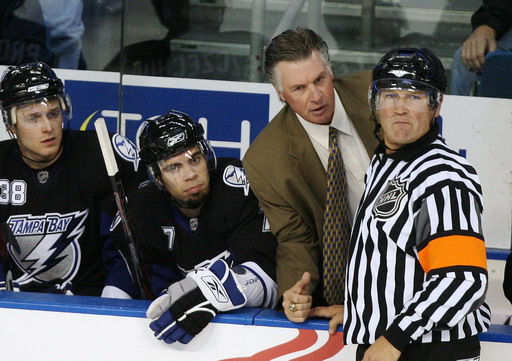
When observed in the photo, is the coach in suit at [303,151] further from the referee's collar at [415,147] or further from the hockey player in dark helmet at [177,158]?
the referee's collar at [415,147]

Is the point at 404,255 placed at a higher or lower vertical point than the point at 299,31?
lower

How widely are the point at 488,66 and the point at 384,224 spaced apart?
2064 mm

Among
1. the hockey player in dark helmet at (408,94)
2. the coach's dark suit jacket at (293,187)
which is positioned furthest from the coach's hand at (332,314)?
the hockey player in dark helmet at (408,94)

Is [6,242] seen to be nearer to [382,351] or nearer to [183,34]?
Result: [382,351]

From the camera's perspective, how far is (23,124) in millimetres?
2916

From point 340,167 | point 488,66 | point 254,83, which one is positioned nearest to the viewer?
point 340,167

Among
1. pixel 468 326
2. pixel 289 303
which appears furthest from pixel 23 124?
pixel 468 326

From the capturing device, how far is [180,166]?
8.73 feet

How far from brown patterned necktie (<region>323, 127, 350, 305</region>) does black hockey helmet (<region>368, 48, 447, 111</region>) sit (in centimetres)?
49

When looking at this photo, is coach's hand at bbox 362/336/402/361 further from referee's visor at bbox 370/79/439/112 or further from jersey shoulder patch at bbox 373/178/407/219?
referee's visor at bbox 370/79/439/112

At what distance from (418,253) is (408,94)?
37 cm

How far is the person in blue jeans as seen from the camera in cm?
374

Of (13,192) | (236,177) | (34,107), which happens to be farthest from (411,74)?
(13,192)

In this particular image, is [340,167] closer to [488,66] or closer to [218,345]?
[218,345]
